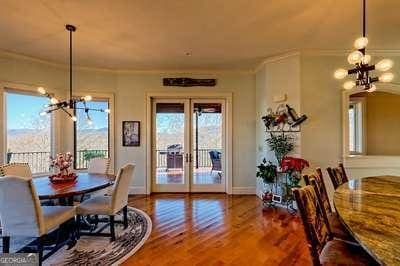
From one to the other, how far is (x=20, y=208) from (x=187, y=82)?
4.18 metres

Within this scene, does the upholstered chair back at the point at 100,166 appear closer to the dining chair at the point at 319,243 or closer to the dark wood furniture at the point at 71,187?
the dark wood furniture at the point at 71,187

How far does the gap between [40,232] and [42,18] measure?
2.56 m

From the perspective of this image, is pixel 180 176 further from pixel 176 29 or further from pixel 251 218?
pixel 176 29

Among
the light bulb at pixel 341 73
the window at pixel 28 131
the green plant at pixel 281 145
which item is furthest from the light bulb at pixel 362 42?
the window at pixel 28 131

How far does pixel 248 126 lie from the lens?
243 inches

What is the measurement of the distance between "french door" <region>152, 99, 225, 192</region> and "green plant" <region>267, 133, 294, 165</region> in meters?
1.62

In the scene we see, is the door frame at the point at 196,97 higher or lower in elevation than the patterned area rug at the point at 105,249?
higher

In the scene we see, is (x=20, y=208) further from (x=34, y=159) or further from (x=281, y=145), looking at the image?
(x=281, y=145)

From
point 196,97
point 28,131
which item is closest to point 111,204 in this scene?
point 28,131

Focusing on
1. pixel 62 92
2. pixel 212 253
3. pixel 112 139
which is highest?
pixel 62 92

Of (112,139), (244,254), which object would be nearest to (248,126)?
(112,139)

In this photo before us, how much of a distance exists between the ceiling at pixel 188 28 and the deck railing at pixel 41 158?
1.85 m

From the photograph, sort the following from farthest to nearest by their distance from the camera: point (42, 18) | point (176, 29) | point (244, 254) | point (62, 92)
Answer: point (62, 92) → point (176, 29) → point (42, 18) → point (244, 254)

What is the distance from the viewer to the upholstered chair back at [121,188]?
3.45m
